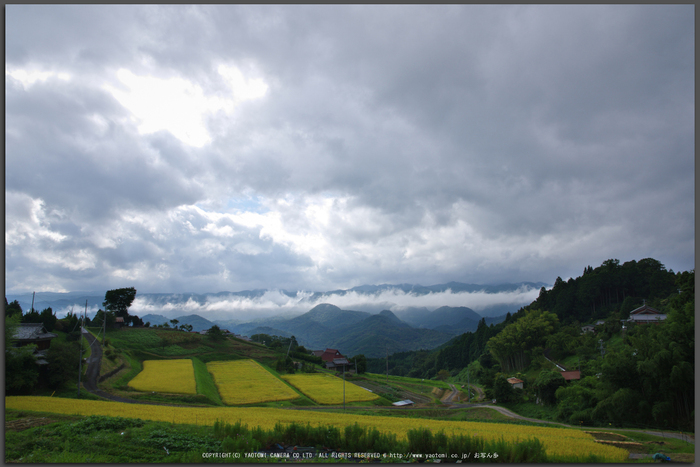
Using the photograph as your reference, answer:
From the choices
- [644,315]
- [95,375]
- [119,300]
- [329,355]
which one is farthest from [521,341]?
[119,300]

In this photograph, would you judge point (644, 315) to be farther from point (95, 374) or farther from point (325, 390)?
point (95, 374)

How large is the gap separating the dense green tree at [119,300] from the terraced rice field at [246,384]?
38.9 metres

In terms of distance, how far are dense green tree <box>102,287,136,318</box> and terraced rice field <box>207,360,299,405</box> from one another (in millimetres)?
38942

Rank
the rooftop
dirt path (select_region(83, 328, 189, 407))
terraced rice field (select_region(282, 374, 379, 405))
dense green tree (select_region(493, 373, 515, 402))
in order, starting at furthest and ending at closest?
1. dense green tree (select_region(493, 373, 515, 402))
2. the rooftop
3. terraced rice field (select_region(282, 374, 379, 405))
4. dirt path (select_region(83, 328, 189, 407))

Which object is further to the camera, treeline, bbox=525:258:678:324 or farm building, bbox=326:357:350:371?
farm building, bbox=326:357:350:371

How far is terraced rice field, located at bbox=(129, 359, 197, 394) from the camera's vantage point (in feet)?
131

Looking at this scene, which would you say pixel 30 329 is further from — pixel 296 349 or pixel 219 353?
pixel 296 349

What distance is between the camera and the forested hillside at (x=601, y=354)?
941 inches

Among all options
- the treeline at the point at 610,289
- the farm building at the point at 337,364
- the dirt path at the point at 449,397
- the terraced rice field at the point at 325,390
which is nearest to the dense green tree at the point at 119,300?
the terraced rice field at the point at 325,390

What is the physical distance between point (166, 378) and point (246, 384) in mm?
11420

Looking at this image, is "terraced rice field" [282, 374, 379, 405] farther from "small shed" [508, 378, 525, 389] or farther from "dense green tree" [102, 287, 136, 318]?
"dense green tree" [102, 287, 136, 318]

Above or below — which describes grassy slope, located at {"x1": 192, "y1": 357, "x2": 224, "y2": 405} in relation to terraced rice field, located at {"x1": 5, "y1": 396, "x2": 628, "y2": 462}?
below

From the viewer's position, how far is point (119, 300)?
8444 cm

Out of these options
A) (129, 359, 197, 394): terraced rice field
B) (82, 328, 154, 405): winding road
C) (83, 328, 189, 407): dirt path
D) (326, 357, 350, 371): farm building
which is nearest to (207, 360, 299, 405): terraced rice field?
(129, 359, 197, 394): terraced rice field
